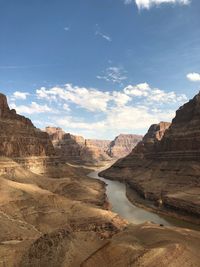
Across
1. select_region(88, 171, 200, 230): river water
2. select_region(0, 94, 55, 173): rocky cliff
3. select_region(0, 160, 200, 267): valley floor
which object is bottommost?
select_region(88, 171, 200, 230): river water

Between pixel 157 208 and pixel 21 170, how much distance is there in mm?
33856

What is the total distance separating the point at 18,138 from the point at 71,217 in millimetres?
60361

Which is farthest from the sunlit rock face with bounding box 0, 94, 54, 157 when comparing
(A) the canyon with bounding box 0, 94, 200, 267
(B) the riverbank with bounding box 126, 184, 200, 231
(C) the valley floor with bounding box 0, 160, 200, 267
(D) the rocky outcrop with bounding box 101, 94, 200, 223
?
(B) the riverbank with bounding box 126, 184, 200, 231

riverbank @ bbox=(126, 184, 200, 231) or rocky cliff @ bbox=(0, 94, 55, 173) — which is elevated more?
rocky cliff @ bbox=(0, 94, 55, 173)

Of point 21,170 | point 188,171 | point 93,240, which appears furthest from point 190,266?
point 188,171

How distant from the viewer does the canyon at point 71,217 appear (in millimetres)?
18531

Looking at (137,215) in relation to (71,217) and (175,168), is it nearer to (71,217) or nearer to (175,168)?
(71,217)

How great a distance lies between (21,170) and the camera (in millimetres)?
80375

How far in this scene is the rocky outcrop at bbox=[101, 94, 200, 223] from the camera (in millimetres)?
68750

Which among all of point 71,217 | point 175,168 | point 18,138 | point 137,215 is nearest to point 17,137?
point 18,138

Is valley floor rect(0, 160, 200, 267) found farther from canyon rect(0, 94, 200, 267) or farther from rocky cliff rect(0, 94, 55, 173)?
rocky cliff rect(0, 94, 55, 173)

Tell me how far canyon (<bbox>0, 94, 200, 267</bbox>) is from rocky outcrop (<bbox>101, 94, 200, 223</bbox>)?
0.47 meters

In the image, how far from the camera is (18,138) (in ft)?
338

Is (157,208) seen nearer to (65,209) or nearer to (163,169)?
(65,209)
